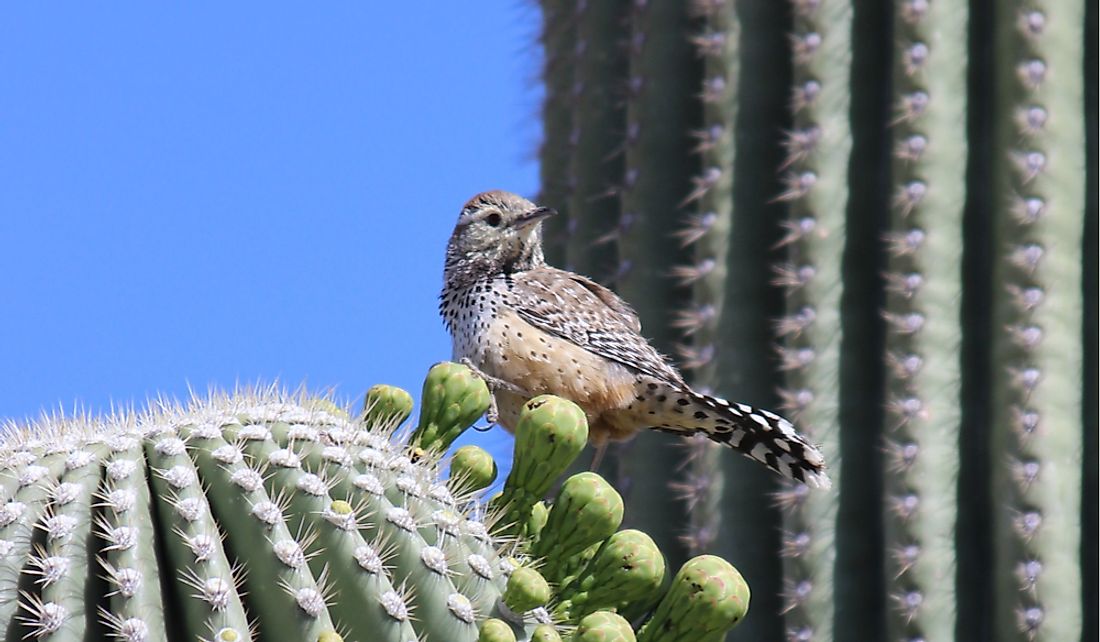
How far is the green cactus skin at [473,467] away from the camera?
75.3 inches

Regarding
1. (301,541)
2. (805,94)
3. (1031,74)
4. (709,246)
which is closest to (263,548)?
(301,541)

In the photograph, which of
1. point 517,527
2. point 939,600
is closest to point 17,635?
point 517,527

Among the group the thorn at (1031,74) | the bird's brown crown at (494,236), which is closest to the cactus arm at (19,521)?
the bird's brown crown at (494,236)

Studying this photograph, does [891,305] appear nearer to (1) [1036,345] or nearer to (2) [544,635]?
(1) [1036,345]

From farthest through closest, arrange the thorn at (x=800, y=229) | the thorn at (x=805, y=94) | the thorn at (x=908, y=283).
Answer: the thorn at (x=805, y=94)
the thorn at (x=800, y=229)
the thorn at (x=908, y=283)

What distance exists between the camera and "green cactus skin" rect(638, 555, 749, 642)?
1778 millimetres

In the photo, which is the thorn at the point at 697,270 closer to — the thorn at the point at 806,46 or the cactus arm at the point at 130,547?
the thorn at the point at 806,46

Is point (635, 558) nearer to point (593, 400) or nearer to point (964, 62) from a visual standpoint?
point (593, 400)

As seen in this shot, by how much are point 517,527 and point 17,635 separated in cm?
58

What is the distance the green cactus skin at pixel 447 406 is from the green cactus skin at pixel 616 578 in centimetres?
24

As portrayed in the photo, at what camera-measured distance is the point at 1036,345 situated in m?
3.28

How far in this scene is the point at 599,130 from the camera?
13.3ft

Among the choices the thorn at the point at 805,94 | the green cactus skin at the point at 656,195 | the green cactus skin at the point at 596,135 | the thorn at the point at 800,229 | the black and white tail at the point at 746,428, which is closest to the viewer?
the black and white tail at the point at 746,428

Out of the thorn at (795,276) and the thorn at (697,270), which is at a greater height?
the thorn at (697,270)
